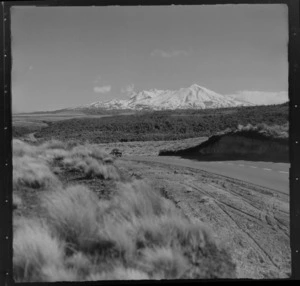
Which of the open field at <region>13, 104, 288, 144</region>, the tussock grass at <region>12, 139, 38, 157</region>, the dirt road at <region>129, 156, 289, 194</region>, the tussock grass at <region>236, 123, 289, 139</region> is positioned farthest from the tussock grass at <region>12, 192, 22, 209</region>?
the tussock grass at <region>236, 123, 289, 139</region>

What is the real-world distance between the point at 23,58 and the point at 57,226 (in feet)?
4.54

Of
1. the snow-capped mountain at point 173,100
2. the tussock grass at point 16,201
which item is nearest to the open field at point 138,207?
the tussock grass at point 16,201

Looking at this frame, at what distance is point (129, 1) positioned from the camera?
12.0ft

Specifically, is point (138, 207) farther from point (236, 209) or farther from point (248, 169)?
point (248, 169)

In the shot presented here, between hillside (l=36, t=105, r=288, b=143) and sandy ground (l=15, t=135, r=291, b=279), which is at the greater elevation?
hillside (l=36, t=105, r=288, b=143)

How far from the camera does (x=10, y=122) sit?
3662mm

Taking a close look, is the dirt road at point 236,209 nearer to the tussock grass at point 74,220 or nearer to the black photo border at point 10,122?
the black photo border at point 10,122

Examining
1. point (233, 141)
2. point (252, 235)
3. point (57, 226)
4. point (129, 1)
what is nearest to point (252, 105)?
point (233, 141)

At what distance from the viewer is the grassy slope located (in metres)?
3.62

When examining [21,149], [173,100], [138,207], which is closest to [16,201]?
[21,149]

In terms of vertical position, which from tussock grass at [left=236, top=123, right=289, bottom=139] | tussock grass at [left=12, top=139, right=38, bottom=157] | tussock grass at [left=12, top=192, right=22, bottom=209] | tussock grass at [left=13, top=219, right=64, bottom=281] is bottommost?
tussock grass at [left=13, top=219, right=64, bottom=281]

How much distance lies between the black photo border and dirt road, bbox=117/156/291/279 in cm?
8

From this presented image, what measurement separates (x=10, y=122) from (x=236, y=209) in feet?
6.55

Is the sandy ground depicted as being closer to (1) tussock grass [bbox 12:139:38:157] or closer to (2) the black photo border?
(2) the black photo border
